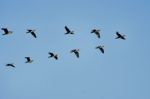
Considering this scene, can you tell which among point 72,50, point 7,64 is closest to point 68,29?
point 72,50

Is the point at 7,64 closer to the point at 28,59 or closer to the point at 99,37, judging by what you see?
the point at 28,59

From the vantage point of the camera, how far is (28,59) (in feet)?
414

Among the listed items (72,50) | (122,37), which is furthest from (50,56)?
(122,37)

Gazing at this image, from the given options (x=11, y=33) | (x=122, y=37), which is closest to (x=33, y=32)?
(x=11, y=33)

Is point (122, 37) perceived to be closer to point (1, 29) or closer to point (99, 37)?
point (99, 37)

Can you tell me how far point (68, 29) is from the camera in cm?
12412

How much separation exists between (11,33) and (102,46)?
46.1ft

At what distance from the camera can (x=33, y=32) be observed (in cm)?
12544

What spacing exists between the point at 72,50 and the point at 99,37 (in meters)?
4.58

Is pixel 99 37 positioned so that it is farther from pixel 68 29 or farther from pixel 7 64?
pixel 7 64

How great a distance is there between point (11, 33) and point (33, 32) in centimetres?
336

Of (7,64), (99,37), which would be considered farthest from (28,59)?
(99,37)

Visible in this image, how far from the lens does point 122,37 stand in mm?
125250

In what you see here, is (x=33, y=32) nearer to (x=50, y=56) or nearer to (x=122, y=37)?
(x=50, y=56)
